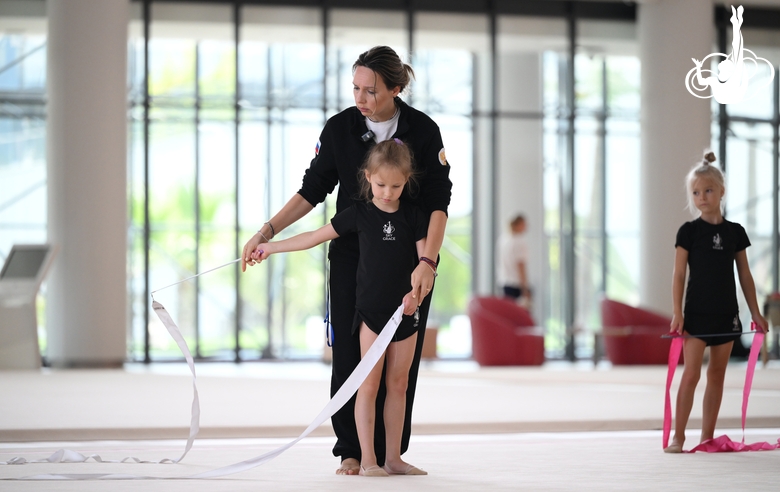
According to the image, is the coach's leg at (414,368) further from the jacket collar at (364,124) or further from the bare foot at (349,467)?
the jacket collar at (364,124)

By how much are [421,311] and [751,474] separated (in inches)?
48.9

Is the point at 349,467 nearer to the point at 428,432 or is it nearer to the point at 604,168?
the point at 428,432

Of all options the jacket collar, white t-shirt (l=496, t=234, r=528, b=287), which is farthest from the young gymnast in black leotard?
white t-shirt (l=496, t=234, r=528, b=287)

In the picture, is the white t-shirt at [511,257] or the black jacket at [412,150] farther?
the white t-shirt at [511,257]

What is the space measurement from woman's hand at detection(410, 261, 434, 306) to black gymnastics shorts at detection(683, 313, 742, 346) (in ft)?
4.95

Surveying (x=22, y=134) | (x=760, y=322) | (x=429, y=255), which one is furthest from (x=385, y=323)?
(x=22, y=134)

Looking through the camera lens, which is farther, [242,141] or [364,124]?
[242,141]

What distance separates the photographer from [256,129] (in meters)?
12.0

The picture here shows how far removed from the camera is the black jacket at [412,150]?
327 cm

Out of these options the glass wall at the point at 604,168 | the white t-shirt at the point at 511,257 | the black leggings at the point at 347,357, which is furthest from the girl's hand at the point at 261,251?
the glass wall at the point at 604,168

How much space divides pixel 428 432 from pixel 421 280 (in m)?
1.84

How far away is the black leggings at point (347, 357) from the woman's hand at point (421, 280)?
0.64 feet

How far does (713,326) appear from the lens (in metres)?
4.04

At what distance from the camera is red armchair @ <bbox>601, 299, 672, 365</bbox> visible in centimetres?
1017
